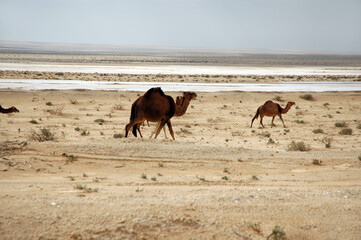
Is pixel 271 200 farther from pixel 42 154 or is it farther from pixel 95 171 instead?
pixel 42 154

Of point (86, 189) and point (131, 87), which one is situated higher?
point (86, 189)

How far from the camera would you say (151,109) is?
15.1 metres

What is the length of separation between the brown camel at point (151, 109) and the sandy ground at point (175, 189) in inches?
54.7

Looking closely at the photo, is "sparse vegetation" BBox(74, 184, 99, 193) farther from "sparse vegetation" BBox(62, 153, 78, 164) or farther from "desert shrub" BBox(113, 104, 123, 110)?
"desert shrub" BBox(113, 104, 123, 110)

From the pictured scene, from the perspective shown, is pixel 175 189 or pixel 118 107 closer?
pixel 175 189

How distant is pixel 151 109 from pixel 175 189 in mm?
6450

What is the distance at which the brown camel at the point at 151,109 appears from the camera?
14969mm

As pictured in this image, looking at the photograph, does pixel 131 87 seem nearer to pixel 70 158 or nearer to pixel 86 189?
pixel 70 158

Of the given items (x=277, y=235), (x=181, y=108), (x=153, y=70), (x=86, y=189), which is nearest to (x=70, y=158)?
(x=86, y=189)

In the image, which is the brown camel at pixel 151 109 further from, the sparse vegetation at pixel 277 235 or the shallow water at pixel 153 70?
the shallow water at pixel 153 70

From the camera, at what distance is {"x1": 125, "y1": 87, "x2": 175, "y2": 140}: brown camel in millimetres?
14969

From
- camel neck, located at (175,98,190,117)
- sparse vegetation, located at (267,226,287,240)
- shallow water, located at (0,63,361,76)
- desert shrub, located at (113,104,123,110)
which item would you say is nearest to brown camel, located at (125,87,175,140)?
camel neck, located at (175,98,190,117)

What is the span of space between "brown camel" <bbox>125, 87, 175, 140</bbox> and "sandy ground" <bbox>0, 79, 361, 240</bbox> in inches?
54.7

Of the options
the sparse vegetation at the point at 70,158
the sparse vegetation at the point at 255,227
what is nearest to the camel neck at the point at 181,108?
the sparse vegetation at the point at 70,158
